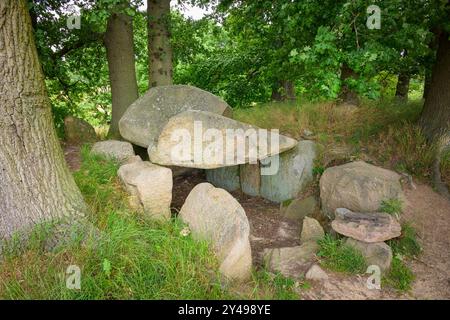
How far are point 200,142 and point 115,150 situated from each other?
4.73 feet

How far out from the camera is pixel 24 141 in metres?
3.58

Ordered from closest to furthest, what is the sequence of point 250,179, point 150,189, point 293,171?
point 150,189 < point 293,171 < point 250,179

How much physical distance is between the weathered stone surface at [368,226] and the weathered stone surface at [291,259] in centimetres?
41

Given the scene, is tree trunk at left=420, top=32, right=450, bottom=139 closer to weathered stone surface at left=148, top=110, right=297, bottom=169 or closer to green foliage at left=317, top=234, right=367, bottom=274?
green foliage at left=317, top=234, right=367, bottom=274

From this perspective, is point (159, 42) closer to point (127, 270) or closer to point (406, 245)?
point (127, 270)

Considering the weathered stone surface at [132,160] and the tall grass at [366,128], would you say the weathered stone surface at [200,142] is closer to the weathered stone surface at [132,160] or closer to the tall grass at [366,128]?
the weathered stone surface at [132,160]

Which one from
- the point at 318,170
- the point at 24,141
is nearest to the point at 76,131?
the point at 24,141

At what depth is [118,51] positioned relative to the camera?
7086 millimetres

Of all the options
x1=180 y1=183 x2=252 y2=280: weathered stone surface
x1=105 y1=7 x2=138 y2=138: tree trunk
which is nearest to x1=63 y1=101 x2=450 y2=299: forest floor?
x1=180 y1=183 x2=252 y2=280: weathered stone surface

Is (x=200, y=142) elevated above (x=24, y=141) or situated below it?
below

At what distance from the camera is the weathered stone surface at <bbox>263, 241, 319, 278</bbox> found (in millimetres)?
3978

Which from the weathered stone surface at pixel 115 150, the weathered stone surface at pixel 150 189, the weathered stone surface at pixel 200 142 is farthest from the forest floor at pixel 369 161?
the weathered stone surface at pixel 200 142
